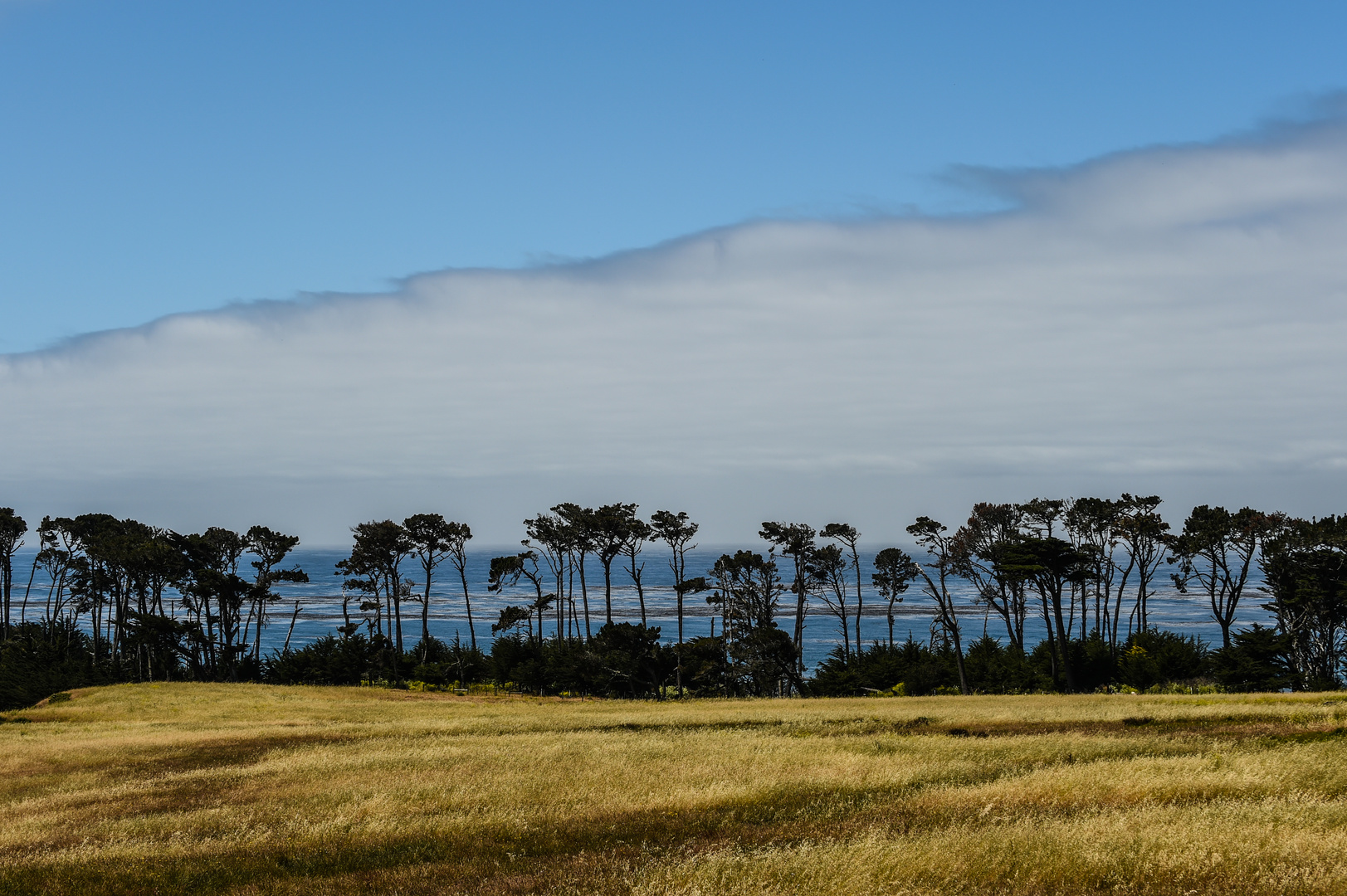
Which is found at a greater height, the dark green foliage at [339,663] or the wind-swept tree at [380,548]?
the wind-swept tree at [380,548]

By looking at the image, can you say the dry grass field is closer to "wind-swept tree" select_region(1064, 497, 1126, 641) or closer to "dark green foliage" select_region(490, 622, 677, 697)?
"dark green foliage" select_region(490, 622, 677, 697)

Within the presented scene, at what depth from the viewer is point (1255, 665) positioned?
52.1 metres

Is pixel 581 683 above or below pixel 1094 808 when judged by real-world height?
below

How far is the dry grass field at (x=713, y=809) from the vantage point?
9.97 metres

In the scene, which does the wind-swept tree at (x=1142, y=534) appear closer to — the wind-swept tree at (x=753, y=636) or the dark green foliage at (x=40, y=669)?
the wind-swept tree at (x=753, y=636)

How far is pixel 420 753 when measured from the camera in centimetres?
2331

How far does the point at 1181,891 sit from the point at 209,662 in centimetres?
7741

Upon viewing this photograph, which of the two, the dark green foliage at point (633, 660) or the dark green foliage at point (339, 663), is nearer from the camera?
the dark green foliage at point (633, 660)

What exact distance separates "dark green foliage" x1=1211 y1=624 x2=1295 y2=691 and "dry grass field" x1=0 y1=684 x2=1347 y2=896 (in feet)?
81.5

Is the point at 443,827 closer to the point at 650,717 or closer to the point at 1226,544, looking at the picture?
the point at 650,717

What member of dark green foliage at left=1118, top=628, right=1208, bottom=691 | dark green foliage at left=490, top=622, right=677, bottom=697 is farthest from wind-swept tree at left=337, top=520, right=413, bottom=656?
dark green foliage at left=1118, top=628, right=1208, bottom=691

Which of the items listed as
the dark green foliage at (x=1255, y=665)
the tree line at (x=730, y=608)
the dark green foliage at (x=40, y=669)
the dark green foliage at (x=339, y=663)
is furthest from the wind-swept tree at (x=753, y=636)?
the dark green foliage at (x=40, y=669)

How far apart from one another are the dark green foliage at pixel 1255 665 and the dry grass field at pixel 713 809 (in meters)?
24.8

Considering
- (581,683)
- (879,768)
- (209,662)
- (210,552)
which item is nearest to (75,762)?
(879,768)
